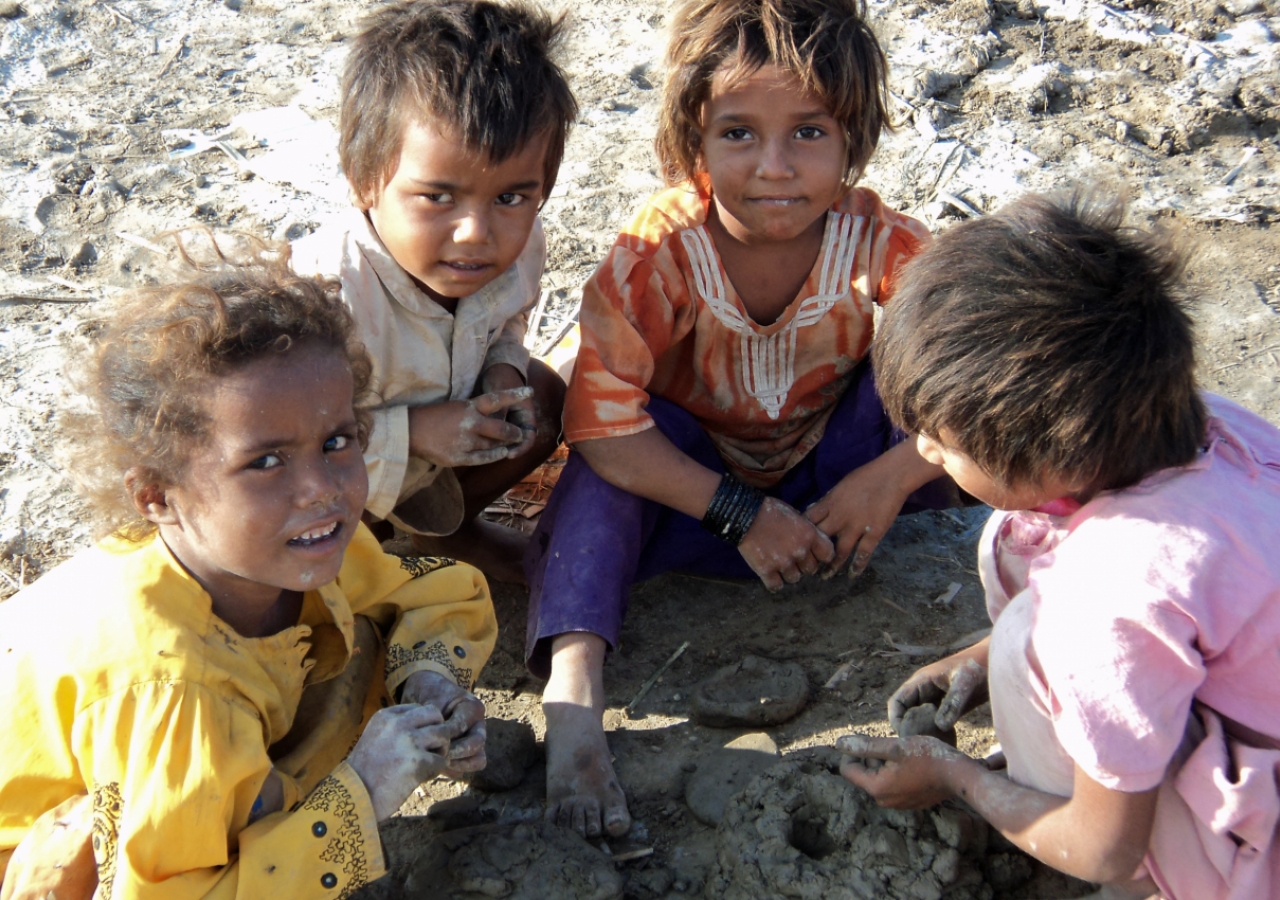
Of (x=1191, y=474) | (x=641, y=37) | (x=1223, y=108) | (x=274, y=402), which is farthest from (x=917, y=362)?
(x=641, y=37)

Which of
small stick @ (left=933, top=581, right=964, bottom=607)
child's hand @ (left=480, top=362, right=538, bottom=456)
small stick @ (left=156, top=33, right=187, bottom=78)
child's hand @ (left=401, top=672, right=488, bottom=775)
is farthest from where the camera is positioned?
small stick @ (left=156, top=33, right=187, bottom=78)

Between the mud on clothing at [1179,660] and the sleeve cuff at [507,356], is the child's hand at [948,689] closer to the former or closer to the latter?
the mud on clothing at [1179,660]

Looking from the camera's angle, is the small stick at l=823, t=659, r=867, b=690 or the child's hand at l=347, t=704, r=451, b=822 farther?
the small stick at l=823, t=659, r=867, b=690

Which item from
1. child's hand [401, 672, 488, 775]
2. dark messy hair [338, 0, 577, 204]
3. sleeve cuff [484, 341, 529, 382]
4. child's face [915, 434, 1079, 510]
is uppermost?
dark messy hair [338, 0, 577, 204]

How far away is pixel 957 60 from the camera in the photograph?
4.96 m

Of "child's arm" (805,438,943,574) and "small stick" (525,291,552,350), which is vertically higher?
"child's arm" (805,438,943,574)

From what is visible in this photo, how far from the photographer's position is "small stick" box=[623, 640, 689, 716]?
2.82 m

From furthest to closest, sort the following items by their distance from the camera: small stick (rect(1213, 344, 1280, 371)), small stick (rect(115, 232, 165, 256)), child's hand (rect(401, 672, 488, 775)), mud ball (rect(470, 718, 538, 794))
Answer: small stick (rect(115, 232, 165, 256)), small stick (rect(1213, 344, 1280, 371)), mud ball (rect(470, 718, 538, 794)), child's hand (rect(401, 672, 488, 775))

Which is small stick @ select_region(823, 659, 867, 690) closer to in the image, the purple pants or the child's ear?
the purple pants

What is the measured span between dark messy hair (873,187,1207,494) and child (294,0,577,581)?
3.68ft

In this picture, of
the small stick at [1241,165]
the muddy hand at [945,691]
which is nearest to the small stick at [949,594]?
the muddy hand at [945,691]

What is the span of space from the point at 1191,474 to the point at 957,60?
3.61m

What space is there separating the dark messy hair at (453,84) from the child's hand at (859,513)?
1.06 m

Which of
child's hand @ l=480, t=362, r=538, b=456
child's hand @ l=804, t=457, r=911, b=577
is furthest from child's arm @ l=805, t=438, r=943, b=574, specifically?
child's hand @ l=480, t=362, r=538, b=456
